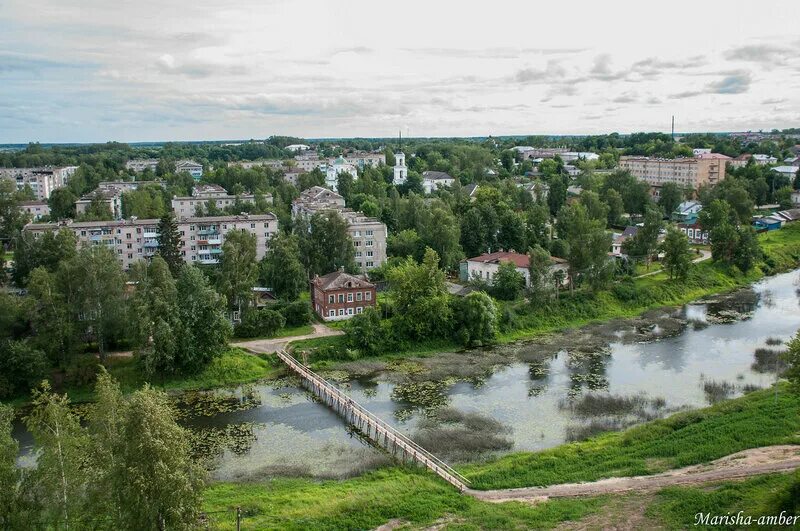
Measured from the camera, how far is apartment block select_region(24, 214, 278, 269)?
2319 inches

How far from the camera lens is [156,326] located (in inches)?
1407

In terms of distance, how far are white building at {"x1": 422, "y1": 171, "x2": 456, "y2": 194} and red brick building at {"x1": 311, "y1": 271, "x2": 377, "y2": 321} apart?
5946cm

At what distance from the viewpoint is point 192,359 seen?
3688 cm

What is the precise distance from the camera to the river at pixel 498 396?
28.4 meters

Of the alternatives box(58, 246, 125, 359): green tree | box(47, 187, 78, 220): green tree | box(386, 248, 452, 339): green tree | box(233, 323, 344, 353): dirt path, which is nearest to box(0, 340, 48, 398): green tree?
box(58, 246, 125, 359): green tree

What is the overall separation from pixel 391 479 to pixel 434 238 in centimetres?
3608

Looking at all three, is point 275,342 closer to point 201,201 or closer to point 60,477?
point 60,477

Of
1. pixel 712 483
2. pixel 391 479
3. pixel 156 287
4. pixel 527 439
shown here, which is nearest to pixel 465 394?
pixel 527 439

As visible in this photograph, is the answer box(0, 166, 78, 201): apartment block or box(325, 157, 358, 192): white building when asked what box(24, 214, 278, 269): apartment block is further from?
→ box(0, 166, 78, 201): apartment block

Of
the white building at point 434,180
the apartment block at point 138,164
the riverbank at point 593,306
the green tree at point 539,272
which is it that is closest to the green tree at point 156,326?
the riverbank at point 593,306

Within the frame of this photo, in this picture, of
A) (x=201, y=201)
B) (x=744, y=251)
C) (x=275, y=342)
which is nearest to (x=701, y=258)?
(x=744, y=251)

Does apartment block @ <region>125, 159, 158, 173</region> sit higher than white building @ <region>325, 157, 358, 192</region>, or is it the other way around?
apartment block @ <region>125, 159, 158, 173</region>

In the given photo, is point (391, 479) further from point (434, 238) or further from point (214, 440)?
point (434, 238)

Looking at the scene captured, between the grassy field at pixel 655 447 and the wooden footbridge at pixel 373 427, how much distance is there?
0.96 m
